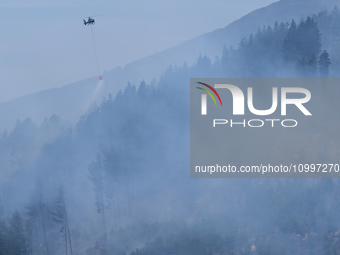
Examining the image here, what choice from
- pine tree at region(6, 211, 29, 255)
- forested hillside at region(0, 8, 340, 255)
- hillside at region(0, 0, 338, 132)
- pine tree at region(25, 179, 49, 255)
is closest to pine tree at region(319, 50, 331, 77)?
forested hillside at region(0, 8, 340, 255)

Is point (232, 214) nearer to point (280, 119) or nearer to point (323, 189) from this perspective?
point (323, 189)

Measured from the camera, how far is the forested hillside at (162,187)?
4338 cm

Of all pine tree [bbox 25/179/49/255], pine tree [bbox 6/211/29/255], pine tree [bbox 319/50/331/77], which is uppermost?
pine tree [bbox 319/50/331/77]

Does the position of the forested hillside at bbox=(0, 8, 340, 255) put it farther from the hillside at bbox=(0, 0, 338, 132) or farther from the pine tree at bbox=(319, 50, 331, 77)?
the hillside at bbox=(0, 0, 338, 132)

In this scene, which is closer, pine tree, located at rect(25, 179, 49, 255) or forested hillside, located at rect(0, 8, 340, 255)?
forested hillside, located at rect(0, 8, 340, 255)

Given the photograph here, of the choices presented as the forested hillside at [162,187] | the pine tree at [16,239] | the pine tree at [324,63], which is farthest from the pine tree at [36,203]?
the pine tree at [324,63]

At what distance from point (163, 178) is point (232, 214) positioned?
561 inches

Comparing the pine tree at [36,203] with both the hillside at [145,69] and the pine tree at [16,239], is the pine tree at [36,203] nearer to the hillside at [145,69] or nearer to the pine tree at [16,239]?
the pine tree at [16,239]

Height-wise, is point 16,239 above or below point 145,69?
below

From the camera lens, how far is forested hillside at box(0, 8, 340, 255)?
4338 centimetres

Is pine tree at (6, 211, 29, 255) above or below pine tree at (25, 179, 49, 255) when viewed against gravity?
below

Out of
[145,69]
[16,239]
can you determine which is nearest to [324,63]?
[16,239]

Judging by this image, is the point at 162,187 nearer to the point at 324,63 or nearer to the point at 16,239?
the point at 16,239

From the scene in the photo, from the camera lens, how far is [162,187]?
56.9 metres
